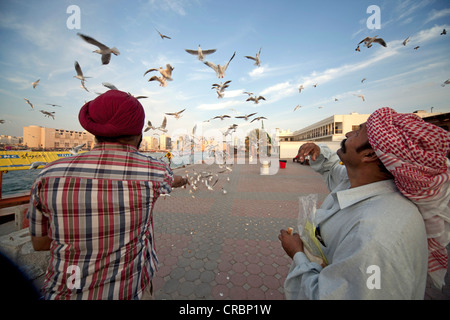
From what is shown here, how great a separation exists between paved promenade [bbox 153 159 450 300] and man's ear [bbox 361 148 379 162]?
2.38 meters

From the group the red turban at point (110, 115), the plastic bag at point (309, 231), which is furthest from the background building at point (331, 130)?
the red turban at point (110, 115)

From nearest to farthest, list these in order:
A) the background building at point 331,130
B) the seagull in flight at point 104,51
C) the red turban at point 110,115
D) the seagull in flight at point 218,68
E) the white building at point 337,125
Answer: the red turban at point 110,115 < the seagull in flight at point 104,51 < the seagull in flight at point 218,68 < the background building at point 331,130 < the white building at point 337,125

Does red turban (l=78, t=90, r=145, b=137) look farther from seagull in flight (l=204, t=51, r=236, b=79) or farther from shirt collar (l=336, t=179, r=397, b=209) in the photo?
seagull in flight (l=204, t=51, r=236, b=79)

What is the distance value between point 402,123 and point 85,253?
2.26m

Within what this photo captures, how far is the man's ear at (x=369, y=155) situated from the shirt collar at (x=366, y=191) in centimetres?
18

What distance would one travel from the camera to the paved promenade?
8.61 ft

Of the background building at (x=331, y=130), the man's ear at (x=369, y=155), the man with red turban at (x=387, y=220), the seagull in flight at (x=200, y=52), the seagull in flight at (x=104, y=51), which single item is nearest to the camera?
the man with red turban at (x=387, y=220)

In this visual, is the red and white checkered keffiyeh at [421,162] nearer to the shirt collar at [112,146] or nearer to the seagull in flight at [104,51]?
the shirt collar at [112,146]

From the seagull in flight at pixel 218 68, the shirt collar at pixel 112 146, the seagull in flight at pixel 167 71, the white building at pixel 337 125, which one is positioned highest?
the white building at pixel 337 125

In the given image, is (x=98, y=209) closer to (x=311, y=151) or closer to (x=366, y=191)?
(x=366, y=191)

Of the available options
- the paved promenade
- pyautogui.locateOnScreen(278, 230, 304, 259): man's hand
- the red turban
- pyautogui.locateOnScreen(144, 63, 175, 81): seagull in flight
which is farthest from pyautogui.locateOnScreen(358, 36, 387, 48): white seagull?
the red turban

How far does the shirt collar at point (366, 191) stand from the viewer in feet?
3.94
